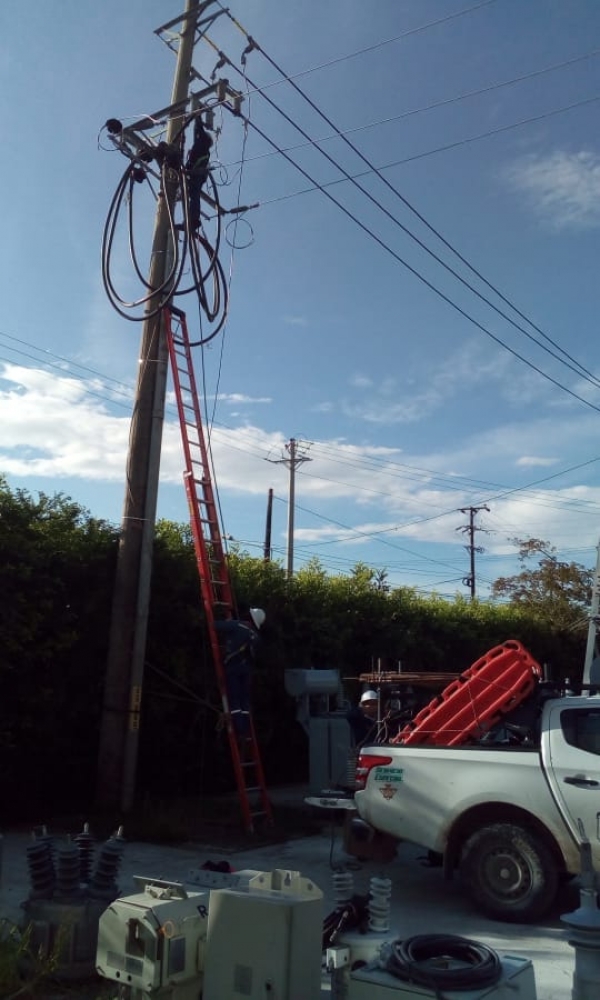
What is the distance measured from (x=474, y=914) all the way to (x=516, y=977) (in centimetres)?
302

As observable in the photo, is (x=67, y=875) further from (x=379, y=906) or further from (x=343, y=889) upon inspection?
(x=379, y=906)

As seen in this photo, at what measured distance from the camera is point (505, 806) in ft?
22.3

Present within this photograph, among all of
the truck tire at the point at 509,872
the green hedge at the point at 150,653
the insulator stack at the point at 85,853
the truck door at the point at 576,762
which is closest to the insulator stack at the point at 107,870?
the insulator stack at the point at 85,853

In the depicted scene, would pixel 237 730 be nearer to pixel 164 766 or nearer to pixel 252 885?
pixel 164 766

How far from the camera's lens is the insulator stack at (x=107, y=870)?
523 cm

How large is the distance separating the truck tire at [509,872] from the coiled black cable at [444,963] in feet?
8.35

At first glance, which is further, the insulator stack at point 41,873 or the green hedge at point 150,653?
the green hedge at point 150,653

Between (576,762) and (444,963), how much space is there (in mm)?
2938

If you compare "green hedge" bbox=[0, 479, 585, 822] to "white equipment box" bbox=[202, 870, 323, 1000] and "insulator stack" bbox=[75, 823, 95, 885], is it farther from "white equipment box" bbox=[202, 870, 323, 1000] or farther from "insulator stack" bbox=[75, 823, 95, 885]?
"white equipment box" bbox=[202, 870, 323, 1000]

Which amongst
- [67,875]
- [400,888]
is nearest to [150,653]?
[400,888]

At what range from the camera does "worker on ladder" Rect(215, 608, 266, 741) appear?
10.2 meters

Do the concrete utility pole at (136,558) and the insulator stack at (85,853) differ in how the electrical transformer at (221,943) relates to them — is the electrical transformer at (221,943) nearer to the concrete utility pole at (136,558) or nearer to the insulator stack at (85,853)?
the insulator stack at (85,853)

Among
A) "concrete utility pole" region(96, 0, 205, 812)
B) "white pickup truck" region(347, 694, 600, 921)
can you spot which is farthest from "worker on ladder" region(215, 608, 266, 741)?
"white pickup truck" region(347, 694, 600, 921)

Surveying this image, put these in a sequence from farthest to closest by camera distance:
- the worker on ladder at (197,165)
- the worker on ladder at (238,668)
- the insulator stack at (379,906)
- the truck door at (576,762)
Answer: the worker on ladder at (197,165) → the worker on ladder at (238,668) → the truck door at (576,762) → the insulator stack at (379,906)
